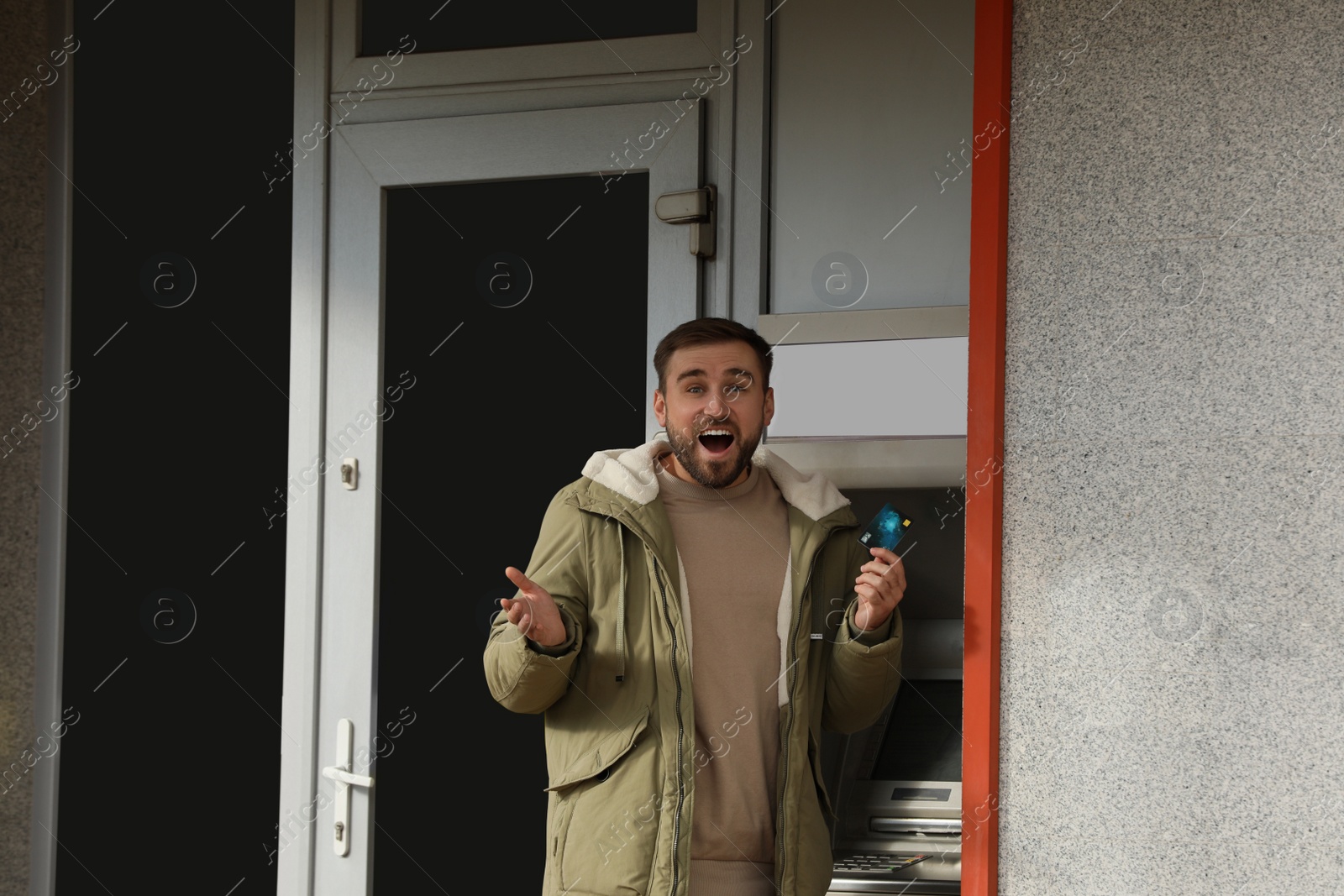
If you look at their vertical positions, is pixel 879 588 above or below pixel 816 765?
above

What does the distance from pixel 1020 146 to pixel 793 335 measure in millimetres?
958

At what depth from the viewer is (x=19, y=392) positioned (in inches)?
133

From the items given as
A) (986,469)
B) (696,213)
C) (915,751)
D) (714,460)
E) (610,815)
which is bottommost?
(610,815)

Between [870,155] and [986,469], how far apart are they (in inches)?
51.1

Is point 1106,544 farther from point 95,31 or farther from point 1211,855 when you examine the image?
point 95,31

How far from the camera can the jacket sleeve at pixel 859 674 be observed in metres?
2.32

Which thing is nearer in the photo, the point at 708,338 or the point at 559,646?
the point at 559,646

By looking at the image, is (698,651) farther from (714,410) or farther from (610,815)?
(714,410)

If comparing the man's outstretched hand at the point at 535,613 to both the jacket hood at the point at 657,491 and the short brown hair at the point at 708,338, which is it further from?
the short brown hair at the point at 708,338

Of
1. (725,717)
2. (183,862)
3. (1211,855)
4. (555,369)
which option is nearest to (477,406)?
(555,369)

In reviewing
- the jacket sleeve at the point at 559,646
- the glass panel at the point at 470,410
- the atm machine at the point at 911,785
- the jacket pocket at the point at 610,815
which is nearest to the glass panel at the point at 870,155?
the glass panel at the point at 470,410

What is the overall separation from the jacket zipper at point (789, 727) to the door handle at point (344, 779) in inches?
45.4

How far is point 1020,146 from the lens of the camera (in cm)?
189

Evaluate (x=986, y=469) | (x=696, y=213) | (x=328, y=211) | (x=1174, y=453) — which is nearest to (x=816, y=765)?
(x=986, y=469)
